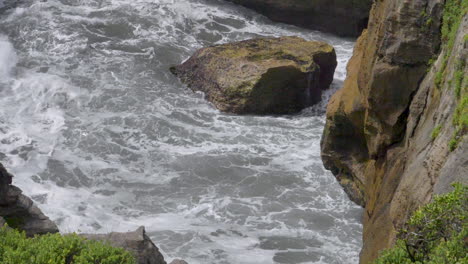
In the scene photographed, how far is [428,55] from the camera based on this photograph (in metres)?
12.2

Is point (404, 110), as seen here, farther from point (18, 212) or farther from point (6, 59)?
point (6, 59)

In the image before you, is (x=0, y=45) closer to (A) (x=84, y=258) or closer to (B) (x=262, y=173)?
(B) (x=262, y=173)

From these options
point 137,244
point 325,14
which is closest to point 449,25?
point 137,244

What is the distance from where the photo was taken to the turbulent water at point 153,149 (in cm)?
1470

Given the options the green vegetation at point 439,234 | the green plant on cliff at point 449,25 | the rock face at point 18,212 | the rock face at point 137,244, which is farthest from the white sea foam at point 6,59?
the green vegetation at point 439,234

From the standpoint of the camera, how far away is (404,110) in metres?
12.6

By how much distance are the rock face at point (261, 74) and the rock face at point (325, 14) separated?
194 inches

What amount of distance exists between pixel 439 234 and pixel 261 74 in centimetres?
1293

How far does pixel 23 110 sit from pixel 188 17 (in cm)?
922

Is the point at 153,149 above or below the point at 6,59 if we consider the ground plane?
below

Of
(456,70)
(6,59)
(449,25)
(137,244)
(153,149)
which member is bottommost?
(153,149)

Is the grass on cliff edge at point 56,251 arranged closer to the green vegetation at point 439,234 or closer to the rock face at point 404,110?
the green vegetation at point 439,234

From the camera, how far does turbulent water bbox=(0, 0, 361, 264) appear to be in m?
14.7

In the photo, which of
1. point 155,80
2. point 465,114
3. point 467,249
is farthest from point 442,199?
point 155,80
